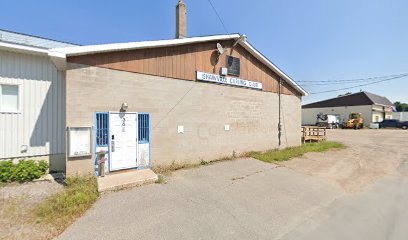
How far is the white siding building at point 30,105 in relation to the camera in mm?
6824

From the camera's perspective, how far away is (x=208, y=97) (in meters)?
9.59

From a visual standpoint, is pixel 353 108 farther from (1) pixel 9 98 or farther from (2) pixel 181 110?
(1) pixel 9 98

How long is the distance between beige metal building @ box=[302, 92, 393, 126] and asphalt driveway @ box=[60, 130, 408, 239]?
132ft

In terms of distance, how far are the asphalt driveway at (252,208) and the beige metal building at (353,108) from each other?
40345 mm

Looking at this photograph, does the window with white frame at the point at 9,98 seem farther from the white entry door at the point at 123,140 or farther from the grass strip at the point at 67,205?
the grass strip at the point at 67,205

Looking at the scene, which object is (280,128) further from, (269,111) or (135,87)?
(135,87)

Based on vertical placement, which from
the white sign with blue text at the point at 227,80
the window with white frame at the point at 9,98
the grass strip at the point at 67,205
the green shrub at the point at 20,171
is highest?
the white sign with blue text at the point at 227,80

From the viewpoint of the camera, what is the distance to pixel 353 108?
139ft

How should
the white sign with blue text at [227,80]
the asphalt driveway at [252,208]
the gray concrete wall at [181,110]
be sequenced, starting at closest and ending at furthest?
the asphalt driveway at [252,208] → the gray concrete wall at [181,110] → the white sign with blue text at [227,80]

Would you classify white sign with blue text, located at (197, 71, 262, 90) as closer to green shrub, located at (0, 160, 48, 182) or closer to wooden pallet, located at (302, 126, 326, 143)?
green shrub, located at (0, 160, 48, 182)

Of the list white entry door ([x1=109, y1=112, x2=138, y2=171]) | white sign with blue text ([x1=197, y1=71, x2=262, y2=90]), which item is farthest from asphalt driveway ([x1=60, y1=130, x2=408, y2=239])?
white sign with blue text ([x1=197, y1=71, x2=262, y2=90])

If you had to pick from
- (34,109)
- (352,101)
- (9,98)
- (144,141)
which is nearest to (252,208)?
(144,141)

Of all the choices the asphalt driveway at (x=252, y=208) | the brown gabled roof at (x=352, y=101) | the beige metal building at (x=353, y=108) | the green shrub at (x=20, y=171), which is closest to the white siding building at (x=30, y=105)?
the green shrub at (x=20, y=171)

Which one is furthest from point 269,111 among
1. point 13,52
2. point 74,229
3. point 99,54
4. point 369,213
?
point 13,52
